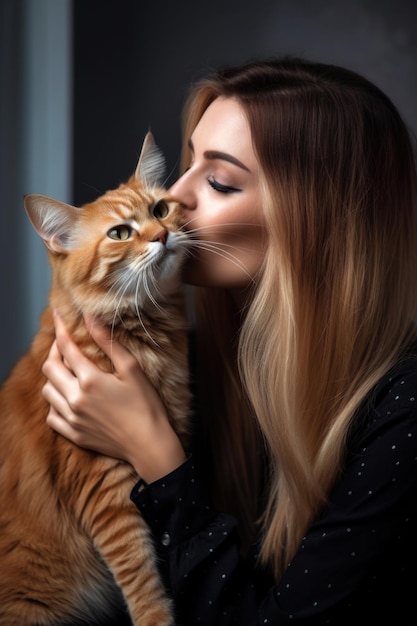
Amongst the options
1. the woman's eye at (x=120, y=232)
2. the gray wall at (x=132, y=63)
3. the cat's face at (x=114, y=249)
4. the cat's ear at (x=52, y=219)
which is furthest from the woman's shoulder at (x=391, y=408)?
the gray wall at (x=132, y=63)

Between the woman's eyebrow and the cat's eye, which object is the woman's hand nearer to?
the cat's eye

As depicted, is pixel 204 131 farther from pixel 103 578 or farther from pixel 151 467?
pixel 103 578

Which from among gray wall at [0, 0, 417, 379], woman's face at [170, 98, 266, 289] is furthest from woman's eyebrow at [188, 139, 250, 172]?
gray wall at [0, 0, 417, 379]

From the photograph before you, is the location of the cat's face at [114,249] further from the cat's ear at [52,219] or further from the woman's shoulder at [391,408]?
the woman's shoulder at [391,408]

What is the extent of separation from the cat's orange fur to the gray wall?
700mm

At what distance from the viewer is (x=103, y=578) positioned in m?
1.38

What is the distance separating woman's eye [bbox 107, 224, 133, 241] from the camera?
4.42 ft

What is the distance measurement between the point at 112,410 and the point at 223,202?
46 cm

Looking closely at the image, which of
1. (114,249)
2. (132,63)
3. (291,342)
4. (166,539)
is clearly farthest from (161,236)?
(132,63)

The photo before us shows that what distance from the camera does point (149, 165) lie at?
1.58 metres

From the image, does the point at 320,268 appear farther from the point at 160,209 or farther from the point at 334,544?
the point at 334,544

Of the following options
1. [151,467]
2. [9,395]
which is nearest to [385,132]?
[151,467]

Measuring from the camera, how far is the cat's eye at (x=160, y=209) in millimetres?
1414

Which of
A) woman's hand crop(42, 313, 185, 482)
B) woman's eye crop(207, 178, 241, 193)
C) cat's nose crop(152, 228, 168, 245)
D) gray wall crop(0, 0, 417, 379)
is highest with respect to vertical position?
gray wall crop(0, 0, 417, 379)
